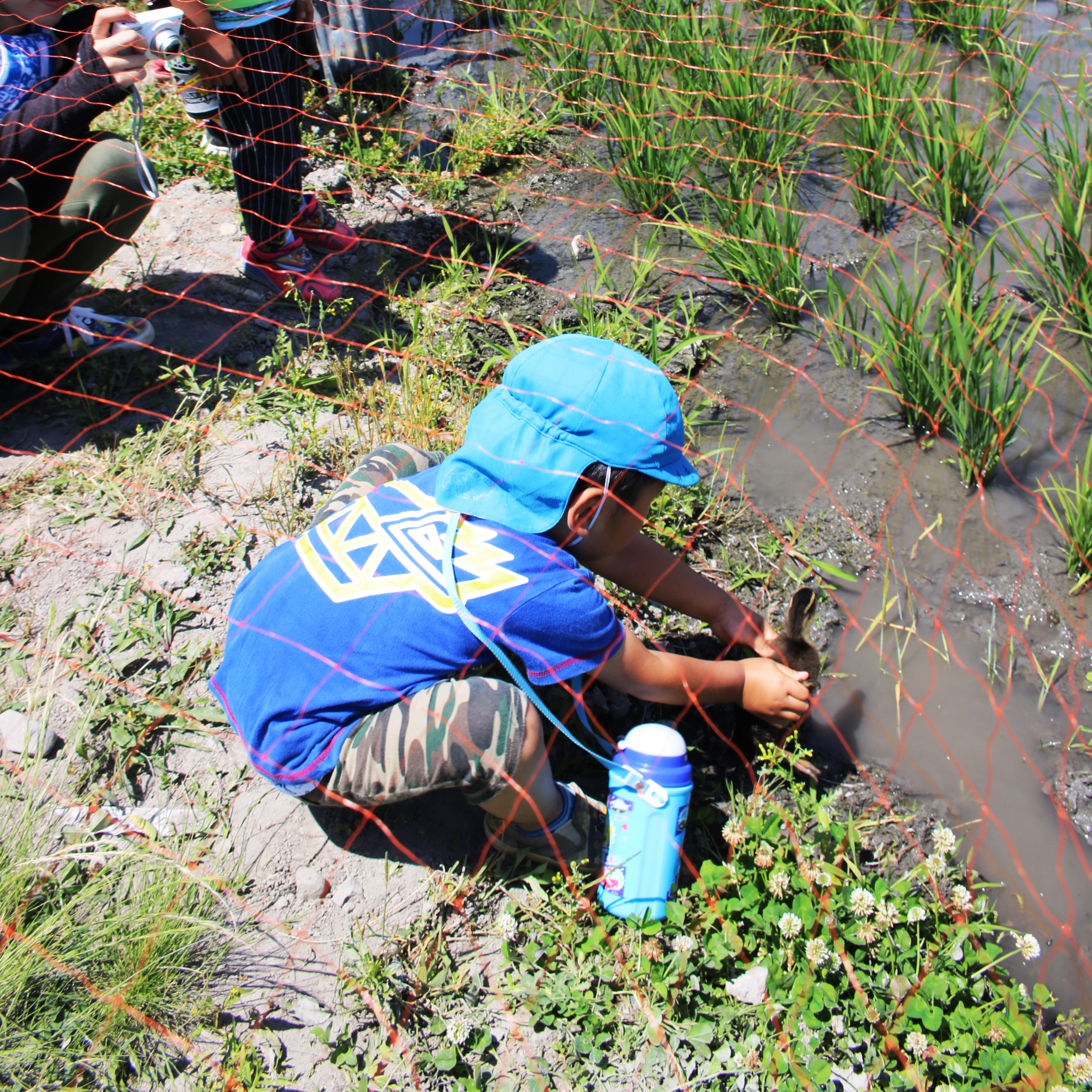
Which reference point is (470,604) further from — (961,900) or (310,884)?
(961,900)

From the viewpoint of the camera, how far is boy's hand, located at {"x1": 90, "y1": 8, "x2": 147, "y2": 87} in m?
2.21

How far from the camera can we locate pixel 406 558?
1.47 metres

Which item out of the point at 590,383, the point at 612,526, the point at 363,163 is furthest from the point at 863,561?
the point at 363,163

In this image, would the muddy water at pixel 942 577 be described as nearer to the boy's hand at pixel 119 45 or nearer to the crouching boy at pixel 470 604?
the crouching boy at pixel 470 604

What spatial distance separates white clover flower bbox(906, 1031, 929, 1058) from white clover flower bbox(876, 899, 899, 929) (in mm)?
167

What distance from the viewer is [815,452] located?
7.75 feet

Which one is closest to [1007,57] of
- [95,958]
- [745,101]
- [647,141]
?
[745,101]

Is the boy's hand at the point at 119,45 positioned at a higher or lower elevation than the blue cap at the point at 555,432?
higher

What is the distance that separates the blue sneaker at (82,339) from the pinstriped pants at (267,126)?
0.49 meters

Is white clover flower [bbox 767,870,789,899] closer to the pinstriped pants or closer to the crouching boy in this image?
the crouching boy

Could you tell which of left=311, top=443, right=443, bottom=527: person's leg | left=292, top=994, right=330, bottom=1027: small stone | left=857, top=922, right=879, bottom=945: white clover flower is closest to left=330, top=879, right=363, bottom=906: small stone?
left=292, top=994, right=330, bottom=1027: small stone

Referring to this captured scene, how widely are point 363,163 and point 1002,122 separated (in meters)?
2.31

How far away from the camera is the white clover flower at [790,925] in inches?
57.8

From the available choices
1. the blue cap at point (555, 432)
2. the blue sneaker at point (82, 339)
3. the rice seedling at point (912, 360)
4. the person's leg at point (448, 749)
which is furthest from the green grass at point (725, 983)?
the blue sneaker at point (82, 339)
